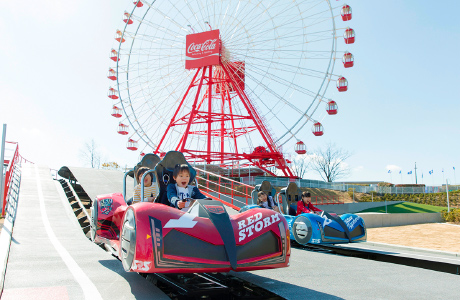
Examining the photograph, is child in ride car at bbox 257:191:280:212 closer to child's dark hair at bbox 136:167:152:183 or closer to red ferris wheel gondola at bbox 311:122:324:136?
child's dark hair at bbox 136:167:152:183

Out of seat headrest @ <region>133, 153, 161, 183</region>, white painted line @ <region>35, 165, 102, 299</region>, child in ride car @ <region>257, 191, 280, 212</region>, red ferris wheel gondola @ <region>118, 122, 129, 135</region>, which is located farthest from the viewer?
red ferris wheel gondola @ <region>118, 122, 129, 135</region>

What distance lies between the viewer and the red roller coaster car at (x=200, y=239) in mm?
3465

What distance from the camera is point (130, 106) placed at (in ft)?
80.4

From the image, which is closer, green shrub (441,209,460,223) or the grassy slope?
green shrub (441,209,460,223)

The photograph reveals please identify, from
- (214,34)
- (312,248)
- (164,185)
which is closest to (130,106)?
(214,34)

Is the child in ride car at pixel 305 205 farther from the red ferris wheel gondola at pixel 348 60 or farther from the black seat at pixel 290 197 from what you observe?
the red ferris wheel gondola at pixel 348 60

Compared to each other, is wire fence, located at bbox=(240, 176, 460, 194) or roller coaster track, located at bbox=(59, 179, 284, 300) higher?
wire fence, located at bbox=(240, 176, 460, 194)

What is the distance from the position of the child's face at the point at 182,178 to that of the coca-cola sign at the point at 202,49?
17.8 metres

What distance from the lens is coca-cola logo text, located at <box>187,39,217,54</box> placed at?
72.1 ft

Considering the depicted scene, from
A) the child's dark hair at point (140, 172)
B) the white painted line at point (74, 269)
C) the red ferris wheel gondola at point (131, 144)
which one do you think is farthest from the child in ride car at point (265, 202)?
the red ferris wheel gondola at point (131, 144)

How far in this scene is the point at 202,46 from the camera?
22.2 meters

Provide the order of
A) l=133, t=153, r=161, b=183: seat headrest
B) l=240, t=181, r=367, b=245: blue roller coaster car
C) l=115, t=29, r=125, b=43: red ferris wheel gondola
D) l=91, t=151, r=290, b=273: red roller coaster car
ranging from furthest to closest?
1. l=115, t=29, r=125, b=43: red ferris wheel gondola
2. l=240, t=181, r=367, b=245: blue roller coaster car
3. l=133, t=153, r=161, b=183: seat headrest
4. l=91, t=151, r=290, b=273: red roller coaster car

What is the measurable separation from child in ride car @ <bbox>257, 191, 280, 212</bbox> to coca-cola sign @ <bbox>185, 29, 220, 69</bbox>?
14.6m

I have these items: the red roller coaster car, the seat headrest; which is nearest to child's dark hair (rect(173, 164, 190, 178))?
the red roller coaster car
